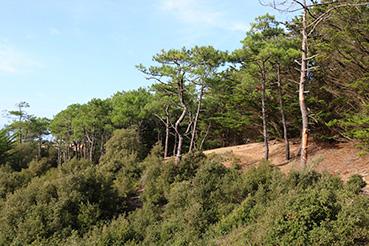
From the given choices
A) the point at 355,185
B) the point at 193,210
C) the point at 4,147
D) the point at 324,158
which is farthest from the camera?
the point at 4,147

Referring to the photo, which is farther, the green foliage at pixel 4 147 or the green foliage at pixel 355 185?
the green foliage at pixel 4 147

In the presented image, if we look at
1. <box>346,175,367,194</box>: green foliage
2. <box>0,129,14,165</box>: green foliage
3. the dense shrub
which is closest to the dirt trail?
<box>346,175,367,194</box>: green foliage

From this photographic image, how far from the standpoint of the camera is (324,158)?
2120 cm

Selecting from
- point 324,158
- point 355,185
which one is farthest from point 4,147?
point 355,185

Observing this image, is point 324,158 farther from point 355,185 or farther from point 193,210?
point 193,210

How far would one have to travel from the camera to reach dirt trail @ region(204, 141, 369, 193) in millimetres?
17688

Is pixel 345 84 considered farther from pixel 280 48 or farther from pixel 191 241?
pixel 191 241

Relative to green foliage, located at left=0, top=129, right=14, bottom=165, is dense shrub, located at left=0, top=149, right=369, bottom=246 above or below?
below

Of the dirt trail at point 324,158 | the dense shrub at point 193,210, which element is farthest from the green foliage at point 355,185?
the dirt trail at point 324,158

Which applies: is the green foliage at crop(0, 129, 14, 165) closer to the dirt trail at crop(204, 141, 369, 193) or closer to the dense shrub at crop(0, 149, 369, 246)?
the dense shrub at crop(0, 149, 369, 246)

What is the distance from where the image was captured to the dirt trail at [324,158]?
1769 centimetres

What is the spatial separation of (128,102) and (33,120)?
17.6m

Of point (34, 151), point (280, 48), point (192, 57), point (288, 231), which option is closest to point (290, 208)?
point (288, 231)

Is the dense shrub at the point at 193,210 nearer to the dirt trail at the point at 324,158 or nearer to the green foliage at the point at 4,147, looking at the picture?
the dirt trail at the point at 324,158
